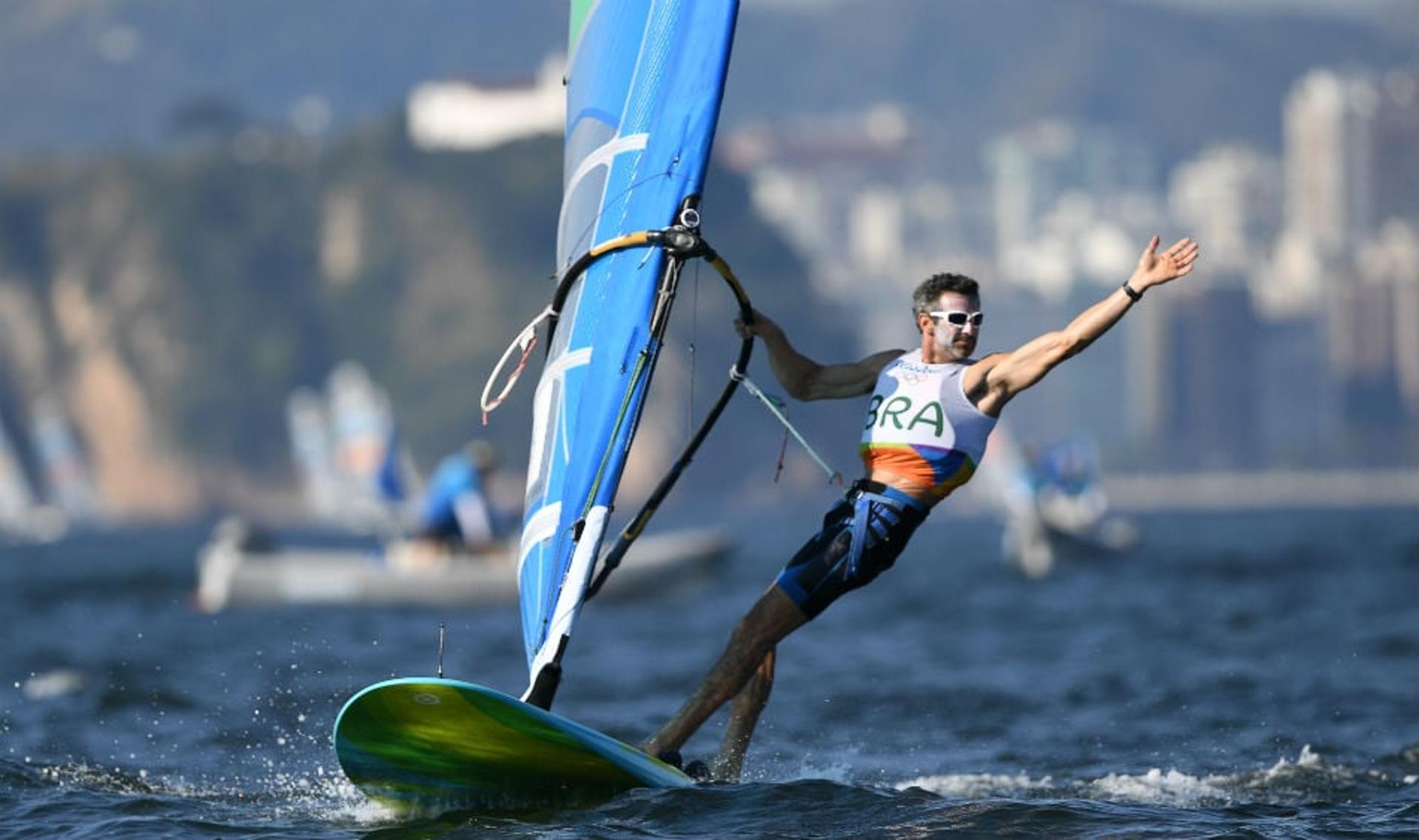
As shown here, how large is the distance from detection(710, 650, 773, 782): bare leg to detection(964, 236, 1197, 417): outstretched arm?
121 centimetres

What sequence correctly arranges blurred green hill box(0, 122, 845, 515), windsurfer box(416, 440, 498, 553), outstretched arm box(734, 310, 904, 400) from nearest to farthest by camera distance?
outstretched arm box(734, 310, 904, 400), windsurfer box(416, 440, 498, 553), blurred green hill box(0, 122, 845, 515)

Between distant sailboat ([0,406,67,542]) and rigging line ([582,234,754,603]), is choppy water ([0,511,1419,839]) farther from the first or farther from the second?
distant sailboat ([0,406,67,542])

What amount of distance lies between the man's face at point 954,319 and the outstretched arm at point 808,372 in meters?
0.38

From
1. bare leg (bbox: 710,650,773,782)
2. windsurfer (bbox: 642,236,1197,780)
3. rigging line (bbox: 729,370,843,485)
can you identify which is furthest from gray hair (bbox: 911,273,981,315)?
bare leg (bbox: 710,650,773,782)

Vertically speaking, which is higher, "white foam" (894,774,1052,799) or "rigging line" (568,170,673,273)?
"rigging line" (568,170,673,273)

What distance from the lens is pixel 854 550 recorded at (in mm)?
8711

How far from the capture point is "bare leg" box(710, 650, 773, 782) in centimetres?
895

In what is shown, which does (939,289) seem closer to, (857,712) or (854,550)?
(854,550)

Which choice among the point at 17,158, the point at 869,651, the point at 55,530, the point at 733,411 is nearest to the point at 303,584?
the point at 869,651

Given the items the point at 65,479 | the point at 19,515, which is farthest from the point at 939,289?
the point at 65,479

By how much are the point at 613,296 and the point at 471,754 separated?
1.70 meters

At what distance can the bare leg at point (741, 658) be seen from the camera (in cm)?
876

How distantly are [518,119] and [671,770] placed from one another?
14937cm

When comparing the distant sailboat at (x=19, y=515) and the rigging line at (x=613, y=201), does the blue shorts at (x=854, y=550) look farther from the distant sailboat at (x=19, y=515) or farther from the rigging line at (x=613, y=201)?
the distant sailboat at (x=19, y=515)
